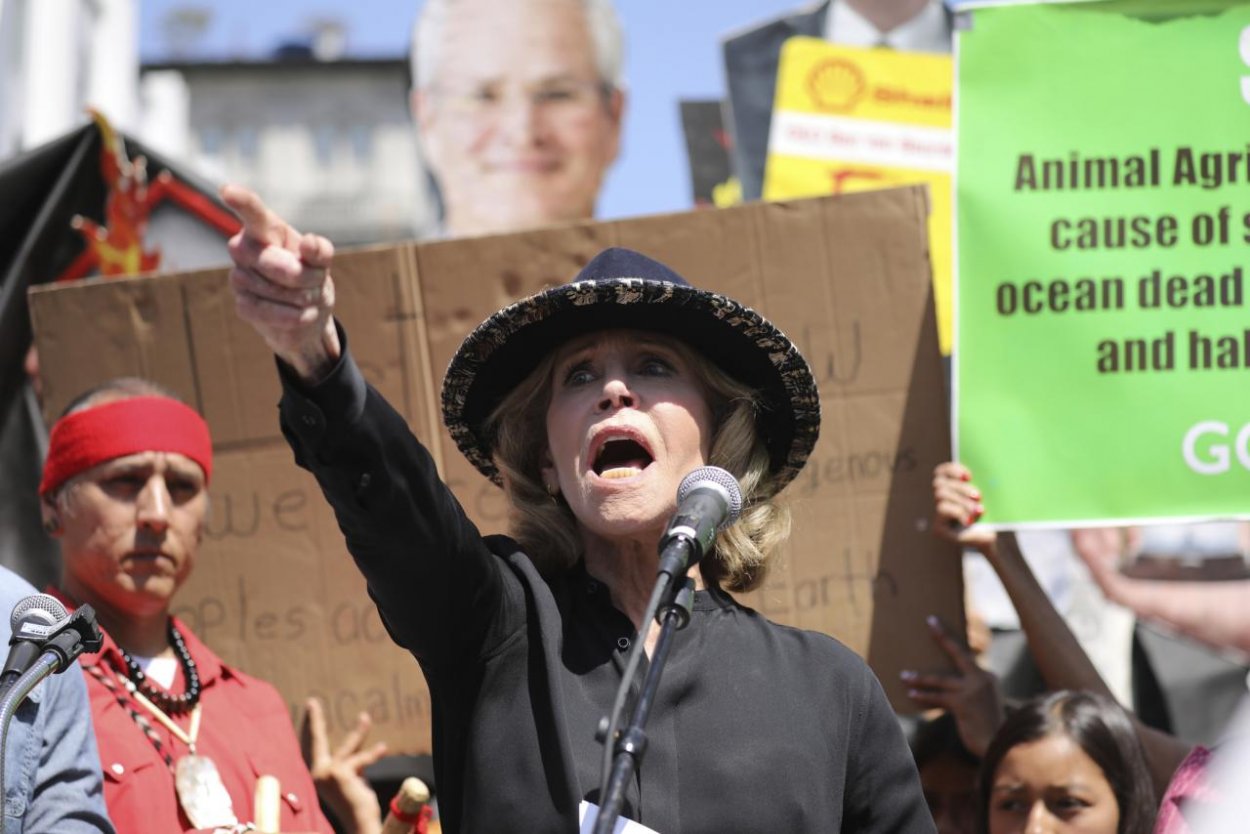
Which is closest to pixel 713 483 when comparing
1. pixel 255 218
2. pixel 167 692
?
pixel 255 218

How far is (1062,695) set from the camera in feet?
12.4

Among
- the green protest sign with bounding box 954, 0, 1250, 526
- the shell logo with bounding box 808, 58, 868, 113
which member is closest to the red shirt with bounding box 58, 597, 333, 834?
the green protest sign with bounding box 954, 0, 1250, 526

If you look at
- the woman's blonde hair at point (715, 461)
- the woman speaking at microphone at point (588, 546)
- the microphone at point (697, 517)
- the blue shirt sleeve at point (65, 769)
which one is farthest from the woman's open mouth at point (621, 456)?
the blue shirt sleeve at point (65, 769)

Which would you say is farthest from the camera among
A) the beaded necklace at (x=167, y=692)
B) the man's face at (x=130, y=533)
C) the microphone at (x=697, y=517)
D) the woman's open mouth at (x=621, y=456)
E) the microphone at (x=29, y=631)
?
the man's face at (x=130, y=533)

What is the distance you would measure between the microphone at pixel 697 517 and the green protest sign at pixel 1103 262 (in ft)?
5.88

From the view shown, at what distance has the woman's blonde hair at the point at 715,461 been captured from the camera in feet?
8.96

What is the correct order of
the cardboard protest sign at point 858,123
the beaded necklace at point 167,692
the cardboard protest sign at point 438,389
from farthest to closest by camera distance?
the cardboard protest sign at point 858,123 → the cardboard protest sign at point 438,389 → the beaded necklace at point 167,692

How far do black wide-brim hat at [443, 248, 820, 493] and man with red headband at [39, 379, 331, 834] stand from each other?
91cm

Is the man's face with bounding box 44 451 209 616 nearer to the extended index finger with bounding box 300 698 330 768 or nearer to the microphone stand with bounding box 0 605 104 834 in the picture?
the extended index finger with bounding box 300 698 330 768

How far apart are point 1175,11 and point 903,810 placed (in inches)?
93.6

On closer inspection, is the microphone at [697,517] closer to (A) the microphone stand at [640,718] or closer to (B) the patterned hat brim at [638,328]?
(A) the microphone stand at [640,718]

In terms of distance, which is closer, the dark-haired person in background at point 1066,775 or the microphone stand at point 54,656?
the microphone stand at point 54,656

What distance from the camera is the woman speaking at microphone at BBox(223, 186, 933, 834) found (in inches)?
85.2

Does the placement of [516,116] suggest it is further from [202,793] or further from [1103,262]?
[202,793]
